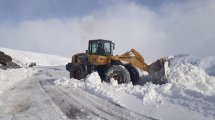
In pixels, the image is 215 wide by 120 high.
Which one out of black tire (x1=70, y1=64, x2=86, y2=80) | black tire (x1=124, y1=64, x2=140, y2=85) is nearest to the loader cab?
black tire (x1=70, y1=64, x2=86, y2=80)

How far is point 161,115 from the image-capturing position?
310 inches

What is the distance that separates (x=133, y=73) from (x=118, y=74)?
78 cm

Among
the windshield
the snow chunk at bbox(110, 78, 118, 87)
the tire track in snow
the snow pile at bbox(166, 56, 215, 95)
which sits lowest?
the tire track in snow

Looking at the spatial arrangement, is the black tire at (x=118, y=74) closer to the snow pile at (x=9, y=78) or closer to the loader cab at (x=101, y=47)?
the loader cab at (x=101, y=47)

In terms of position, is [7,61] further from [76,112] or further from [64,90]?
[76,112]

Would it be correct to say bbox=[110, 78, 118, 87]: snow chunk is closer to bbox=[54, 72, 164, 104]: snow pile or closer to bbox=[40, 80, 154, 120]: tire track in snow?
bbox=[54, 72, 164, 104]: snow pile

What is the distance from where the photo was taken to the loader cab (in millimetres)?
15500

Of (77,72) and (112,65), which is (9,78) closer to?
(77,72)

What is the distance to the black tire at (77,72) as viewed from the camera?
1602 cm

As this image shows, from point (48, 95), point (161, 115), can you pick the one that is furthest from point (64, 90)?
point (161, 115)

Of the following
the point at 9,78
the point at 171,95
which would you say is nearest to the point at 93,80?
the point at 171,95

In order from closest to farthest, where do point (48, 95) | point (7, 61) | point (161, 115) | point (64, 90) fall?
point (161, 115) → point (48, 95) → point (64, 90) → point (7, 61)

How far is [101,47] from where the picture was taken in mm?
15531

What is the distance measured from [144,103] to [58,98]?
10.3 ft
